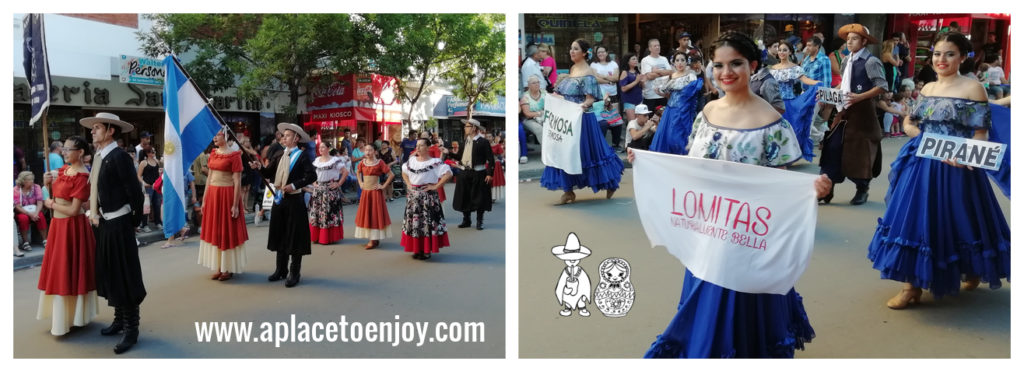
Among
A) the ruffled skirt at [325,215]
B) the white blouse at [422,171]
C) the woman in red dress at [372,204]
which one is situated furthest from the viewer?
the ruffled skirt at [325,215]

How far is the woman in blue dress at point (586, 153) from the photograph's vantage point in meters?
7.40

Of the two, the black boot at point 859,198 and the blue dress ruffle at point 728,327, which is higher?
the black boot at point 859,198

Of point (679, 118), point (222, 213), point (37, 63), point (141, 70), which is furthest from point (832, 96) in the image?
point (141, 70)

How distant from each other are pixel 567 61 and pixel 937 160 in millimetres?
6805

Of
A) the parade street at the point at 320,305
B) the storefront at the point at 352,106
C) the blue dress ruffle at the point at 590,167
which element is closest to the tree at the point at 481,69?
the storefront at the point at 352,106

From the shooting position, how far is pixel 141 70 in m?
10.4

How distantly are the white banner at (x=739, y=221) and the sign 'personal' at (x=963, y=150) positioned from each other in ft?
4.64

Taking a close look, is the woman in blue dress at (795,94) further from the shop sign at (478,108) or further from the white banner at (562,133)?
the shop sign at (478,108)

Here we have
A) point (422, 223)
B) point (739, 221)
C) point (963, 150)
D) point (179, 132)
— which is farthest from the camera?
point (422, 223)

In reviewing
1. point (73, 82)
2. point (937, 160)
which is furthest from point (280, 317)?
point (73, 82)

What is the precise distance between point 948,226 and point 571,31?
6.34 metres

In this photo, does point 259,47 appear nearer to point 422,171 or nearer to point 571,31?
point 422,171

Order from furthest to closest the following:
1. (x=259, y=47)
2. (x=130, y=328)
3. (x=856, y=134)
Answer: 1. (x=259, y=47)
2. (x=856, y=134)
3. (x=130, y=328)

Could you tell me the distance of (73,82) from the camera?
10.8 meters
